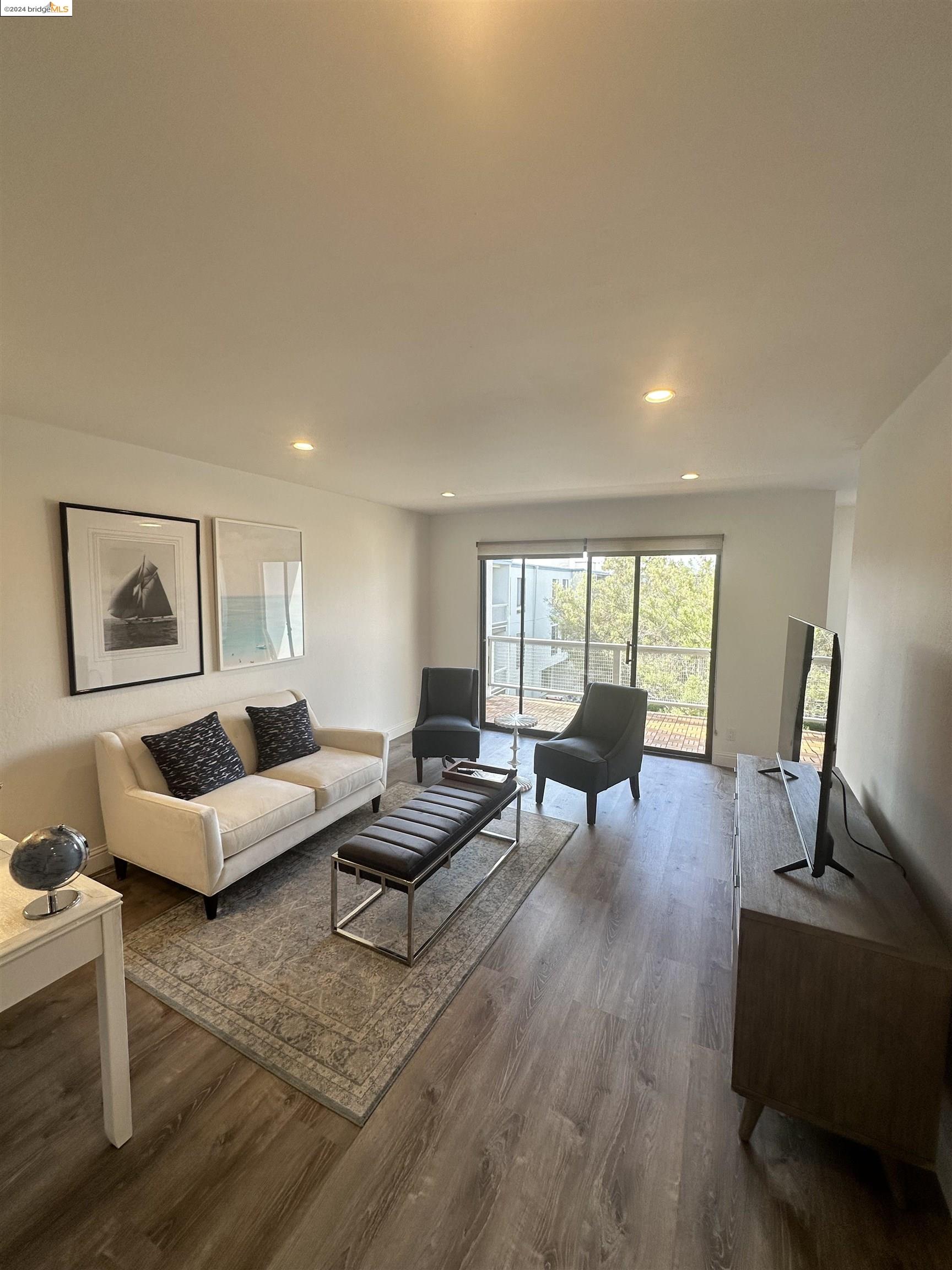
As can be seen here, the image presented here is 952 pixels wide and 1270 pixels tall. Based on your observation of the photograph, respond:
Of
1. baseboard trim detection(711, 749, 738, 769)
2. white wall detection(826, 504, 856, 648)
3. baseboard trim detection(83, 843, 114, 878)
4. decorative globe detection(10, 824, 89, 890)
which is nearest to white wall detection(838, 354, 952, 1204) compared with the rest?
baseboard trim detection(711, 749, 738, 769)

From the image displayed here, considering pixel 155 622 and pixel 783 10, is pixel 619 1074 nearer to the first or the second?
pixel 783 10

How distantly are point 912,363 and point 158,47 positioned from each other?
7.52 ft

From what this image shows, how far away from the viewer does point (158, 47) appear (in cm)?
76

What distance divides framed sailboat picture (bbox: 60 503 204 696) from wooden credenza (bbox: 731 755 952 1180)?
3.27 meters

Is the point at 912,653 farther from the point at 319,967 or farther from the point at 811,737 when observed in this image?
the point at 319,967

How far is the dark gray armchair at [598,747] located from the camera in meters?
→ 3.52

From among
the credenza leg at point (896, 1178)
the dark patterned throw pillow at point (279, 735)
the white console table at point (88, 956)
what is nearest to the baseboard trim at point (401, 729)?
the dark patterned throw pillow at point (279, 735)

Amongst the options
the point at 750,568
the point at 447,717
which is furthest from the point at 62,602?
the point at 750,568

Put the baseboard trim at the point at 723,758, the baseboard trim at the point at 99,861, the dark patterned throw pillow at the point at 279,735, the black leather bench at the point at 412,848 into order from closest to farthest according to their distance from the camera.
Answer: the black leather bench at the point at 412,848 < the baseboard trim at the point at 99,861 < the dark patterned throw pillow at the point at 279,735 < the baseboard trim at the point at 723,758

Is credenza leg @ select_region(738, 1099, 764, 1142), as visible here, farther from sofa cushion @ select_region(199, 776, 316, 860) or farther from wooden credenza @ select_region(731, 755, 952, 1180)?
sofa cushion @ select_region(199, 776, 316, 860)

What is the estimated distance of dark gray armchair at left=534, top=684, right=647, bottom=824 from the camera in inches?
139

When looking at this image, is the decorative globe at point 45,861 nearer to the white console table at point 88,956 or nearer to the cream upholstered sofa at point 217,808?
the white console table at point 88,956

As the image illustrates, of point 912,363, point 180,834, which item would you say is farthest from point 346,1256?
point 912,363

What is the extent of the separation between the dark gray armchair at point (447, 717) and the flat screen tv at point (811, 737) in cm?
232
